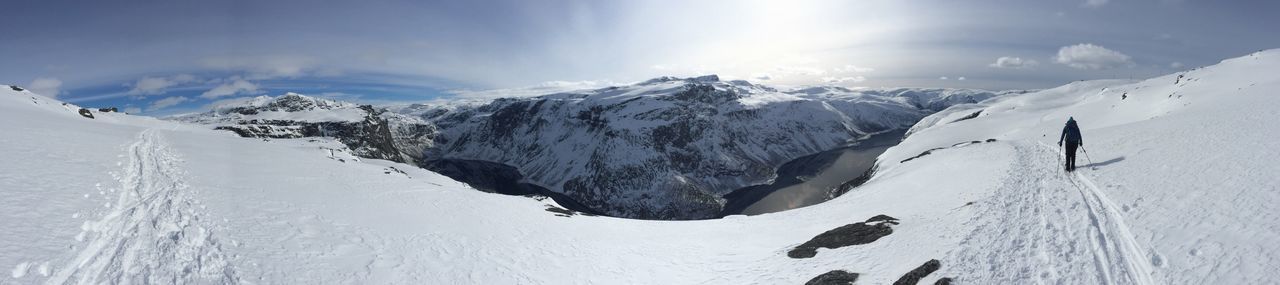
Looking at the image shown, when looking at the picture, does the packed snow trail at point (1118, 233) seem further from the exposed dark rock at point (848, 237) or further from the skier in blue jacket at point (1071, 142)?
the exposed dark rock at point (848, 237)

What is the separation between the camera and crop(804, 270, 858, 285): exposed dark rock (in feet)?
46.9

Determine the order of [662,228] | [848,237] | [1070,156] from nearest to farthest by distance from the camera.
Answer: [848,237] < [1070,156] < [662,228]

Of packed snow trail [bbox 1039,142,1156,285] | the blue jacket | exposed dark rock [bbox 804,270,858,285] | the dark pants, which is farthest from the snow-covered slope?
the blue jacket

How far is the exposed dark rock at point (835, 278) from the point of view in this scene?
14.3 m

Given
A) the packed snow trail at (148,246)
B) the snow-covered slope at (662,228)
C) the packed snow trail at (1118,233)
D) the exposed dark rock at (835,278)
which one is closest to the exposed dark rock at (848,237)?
the snow-covered slope at (662,228)

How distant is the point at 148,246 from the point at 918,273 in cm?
2227

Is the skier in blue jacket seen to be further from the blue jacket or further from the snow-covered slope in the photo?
the snow-covered slope

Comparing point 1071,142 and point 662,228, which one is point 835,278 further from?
point 662,228

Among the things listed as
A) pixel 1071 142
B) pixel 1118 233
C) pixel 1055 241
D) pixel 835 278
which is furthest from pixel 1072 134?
pixel 835 278

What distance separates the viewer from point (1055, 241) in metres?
12.1

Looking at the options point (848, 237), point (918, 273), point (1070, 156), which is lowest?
point (848, 237)

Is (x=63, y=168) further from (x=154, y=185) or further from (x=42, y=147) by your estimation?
(x=42, y=147)

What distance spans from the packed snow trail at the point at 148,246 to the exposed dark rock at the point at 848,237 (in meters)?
19.2

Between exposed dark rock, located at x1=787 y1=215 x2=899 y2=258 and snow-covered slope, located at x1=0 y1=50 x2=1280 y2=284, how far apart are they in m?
0.16
